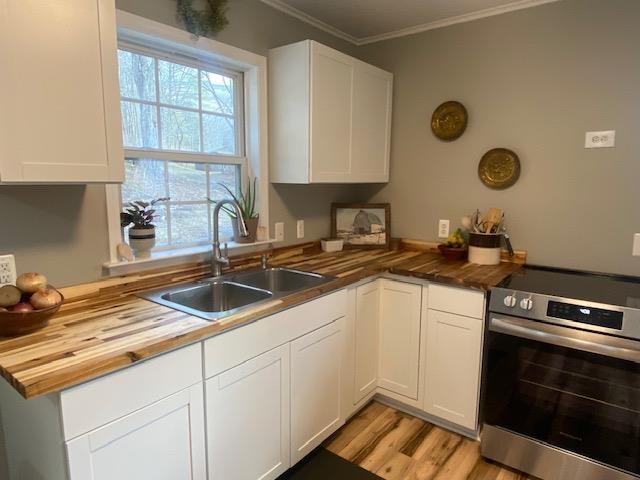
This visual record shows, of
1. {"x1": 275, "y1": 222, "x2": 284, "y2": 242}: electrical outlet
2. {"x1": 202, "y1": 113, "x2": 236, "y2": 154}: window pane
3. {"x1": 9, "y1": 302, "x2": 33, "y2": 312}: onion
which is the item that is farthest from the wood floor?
{"x1": 202, "y1": 113, "x2": 236, "y2": 154}: window pane

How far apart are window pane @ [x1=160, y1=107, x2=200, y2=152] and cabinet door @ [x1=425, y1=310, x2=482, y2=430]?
1.57 meters

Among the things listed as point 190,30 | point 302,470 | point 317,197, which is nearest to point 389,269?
point 317,197

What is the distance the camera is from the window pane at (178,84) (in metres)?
2.00

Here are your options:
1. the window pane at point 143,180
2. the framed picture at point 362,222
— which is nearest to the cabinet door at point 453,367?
the framed picture at point 362,222

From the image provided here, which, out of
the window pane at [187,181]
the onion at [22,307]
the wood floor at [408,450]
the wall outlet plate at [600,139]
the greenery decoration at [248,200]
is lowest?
the wood floor at [408,450]

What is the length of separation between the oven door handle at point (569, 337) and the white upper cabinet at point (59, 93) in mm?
1762

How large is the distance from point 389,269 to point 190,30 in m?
1.58

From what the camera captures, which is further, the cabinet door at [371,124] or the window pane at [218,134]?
the cabinet door at [371,124]

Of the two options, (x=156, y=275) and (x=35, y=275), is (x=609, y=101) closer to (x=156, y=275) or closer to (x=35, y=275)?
(x=156, y=275)

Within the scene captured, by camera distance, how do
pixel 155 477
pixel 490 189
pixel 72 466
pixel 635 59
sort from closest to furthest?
pixel 72 466 → pixel 155 477 → pixel 635 59 → pixel 490 189

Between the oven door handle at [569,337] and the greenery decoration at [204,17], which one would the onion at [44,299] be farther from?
the oven door handle at [569,337]

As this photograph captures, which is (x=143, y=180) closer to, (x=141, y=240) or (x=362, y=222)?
(x=141, y=240)

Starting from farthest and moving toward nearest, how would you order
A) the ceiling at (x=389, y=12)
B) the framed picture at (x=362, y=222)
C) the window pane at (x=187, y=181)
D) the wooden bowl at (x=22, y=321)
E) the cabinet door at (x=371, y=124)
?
the framed picture at (x=362, y=222) → the cabinet door at (x=371, y=124) → the ceiling at (x=389, y=12) → the window pane at (x=187, y=181) → the wooden bowl at (x=22, y=321)

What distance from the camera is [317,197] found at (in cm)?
283
